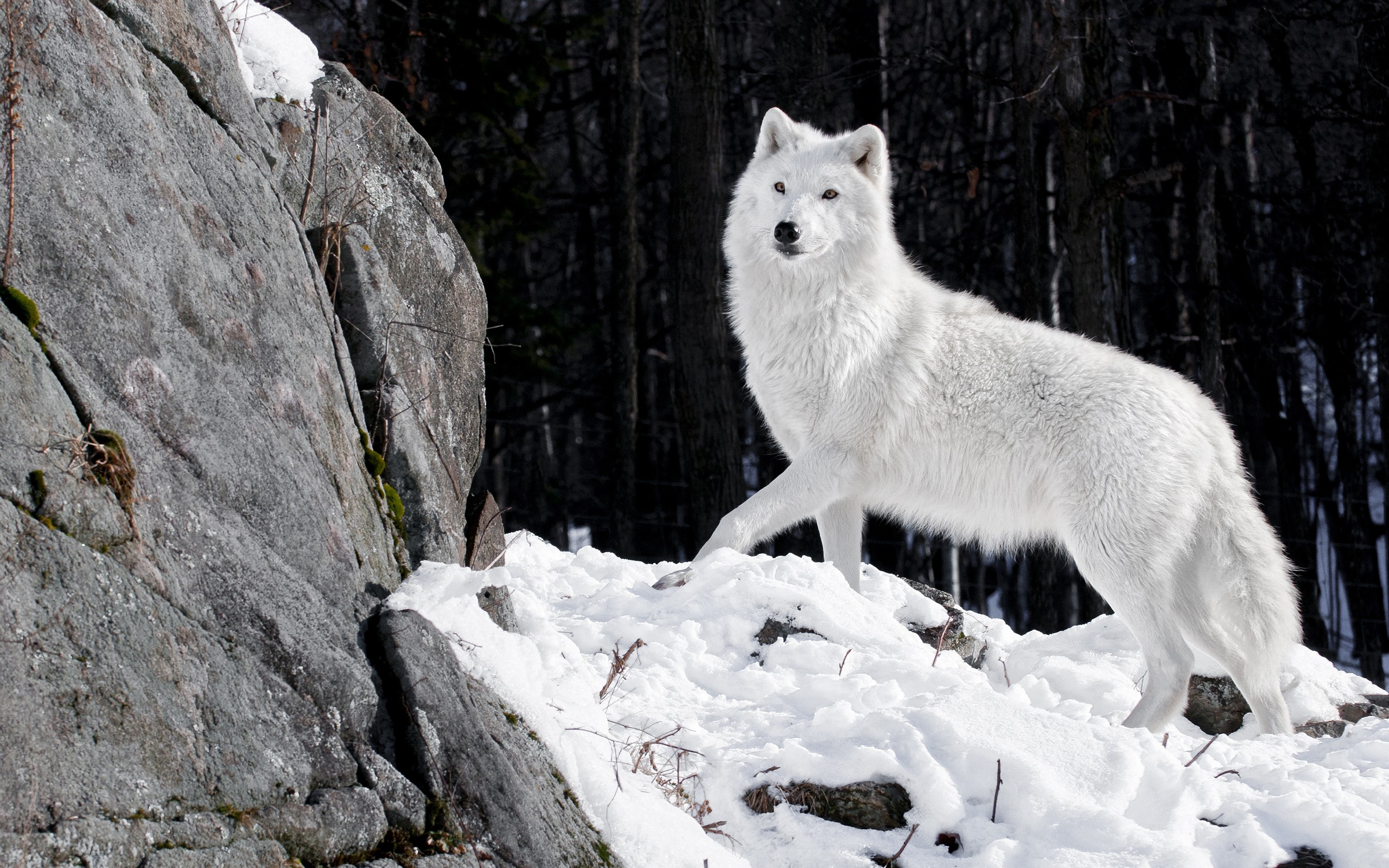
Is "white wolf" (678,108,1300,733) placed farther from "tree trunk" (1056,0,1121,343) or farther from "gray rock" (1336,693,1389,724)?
"tree trunk" (1056,0,1121,343)

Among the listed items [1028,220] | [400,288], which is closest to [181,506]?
[400,288]

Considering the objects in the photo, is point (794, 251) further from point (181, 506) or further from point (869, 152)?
point (181, 506)

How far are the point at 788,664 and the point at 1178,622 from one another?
176 cm

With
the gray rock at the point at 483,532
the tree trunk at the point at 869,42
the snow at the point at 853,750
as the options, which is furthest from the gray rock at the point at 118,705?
the tree trunk at the point at 869,42

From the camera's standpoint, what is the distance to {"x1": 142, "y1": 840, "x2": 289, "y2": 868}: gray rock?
6.56 ft

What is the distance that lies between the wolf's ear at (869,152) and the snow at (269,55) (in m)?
2.61

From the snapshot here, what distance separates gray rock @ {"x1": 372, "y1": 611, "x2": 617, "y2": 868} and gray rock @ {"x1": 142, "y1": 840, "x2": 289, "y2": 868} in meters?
0.44

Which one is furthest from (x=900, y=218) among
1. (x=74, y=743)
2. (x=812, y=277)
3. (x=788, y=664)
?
(x=74, y=743)

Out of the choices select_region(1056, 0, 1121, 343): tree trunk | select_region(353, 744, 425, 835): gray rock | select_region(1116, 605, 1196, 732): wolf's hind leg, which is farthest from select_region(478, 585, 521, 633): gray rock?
select_region(1056, 0, 1121, 343): tree trunk

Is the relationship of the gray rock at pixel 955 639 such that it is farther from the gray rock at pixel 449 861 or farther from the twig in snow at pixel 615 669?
the gray rock at pixel 449 861

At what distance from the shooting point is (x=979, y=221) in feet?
57.2

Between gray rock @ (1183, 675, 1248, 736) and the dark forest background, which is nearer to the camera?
gray rock @ (1183, 675, 1248, 736)

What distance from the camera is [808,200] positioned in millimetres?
5305

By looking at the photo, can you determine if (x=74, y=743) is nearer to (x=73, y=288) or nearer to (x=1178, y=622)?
(x=73, y=288)
